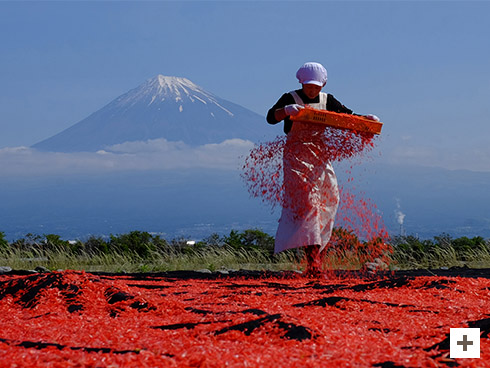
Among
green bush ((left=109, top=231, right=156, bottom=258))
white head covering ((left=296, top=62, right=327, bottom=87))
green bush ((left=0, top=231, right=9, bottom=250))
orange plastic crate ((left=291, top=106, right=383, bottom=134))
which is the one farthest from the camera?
green bush ((left=0, top=231, right=9, bottom=250))

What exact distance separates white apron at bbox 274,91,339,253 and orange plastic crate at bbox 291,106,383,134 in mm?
159

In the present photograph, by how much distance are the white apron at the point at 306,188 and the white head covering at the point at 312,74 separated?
210mm

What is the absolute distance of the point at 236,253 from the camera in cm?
1105

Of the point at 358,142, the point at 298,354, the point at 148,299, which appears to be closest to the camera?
the point at 298,354

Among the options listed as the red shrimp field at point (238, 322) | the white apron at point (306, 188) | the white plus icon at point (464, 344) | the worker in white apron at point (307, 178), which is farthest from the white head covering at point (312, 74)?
the white plus icon at point (464, 344)

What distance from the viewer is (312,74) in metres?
6.93

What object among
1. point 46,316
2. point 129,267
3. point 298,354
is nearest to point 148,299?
point 46,316

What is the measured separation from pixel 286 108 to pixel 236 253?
5.12 m

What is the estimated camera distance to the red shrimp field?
113 inches

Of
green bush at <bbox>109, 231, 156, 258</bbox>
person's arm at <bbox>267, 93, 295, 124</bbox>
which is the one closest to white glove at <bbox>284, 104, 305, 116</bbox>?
person's arm at <bbox>267, 93, 295, 124</bbox>

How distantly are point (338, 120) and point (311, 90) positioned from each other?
0.56 m

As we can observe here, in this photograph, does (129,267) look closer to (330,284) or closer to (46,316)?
(330,284)

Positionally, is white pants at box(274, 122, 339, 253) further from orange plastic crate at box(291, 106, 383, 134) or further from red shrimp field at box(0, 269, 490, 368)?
red shrimp field at box(0, 269, 490, 368)

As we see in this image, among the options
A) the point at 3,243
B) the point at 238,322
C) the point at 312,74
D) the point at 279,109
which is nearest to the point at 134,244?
the point at 3,243
